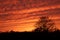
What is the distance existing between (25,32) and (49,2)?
365mm

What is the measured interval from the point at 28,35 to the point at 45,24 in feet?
0.77

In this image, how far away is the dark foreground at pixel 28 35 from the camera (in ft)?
6.69

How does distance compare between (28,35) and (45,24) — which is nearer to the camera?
(28,35)

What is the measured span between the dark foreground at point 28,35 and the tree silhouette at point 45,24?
0.12 m

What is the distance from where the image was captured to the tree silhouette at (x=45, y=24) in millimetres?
2192

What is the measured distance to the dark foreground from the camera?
204 cm

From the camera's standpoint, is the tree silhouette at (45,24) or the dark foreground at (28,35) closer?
the dark foreground at (28,35)

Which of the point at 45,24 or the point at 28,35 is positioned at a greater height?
the point at 45,24

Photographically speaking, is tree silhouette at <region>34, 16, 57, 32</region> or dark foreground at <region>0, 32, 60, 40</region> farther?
tree silhouette at <region>34, 16, 57, 32</region>

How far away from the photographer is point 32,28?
2205 mm

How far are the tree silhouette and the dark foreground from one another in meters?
0.12

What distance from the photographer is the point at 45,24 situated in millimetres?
2230

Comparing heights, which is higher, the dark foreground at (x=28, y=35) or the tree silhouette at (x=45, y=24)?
the tree silhouette at (x=45, y=24)

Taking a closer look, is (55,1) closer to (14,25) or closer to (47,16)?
(47,16)
